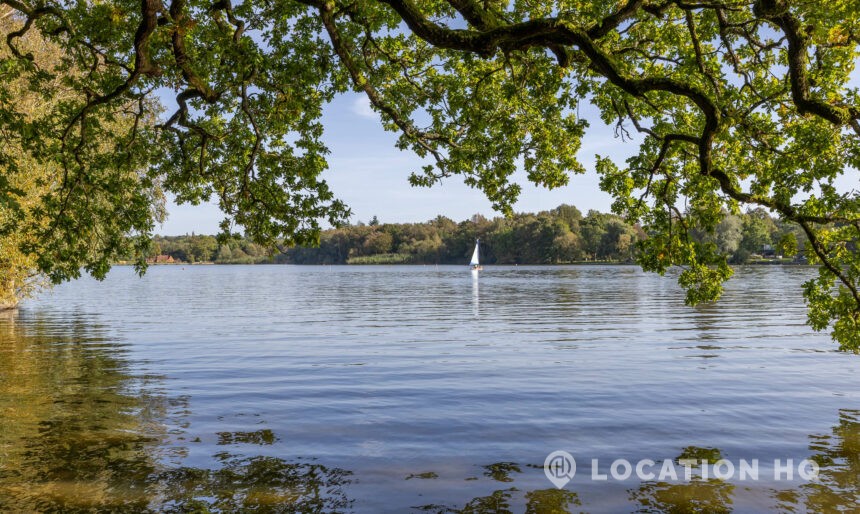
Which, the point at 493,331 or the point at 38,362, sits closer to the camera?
the point at 38,362

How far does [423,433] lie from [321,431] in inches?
74.3

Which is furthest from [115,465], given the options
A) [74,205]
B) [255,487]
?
[74,205]

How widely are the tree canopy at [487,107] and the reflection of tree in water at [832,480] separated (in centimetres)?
182

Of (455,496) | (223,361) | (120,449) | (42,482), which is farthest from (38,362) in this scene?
(455,496)

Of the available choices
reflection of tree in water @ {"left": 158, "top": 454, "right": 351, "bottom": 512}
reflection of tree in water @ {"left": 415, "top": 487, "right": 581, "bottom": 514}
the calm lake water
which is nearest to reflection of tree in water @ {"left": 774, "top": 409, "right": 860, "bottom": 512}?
the calm lake water

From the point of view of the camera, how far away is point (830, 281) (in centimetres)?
1052

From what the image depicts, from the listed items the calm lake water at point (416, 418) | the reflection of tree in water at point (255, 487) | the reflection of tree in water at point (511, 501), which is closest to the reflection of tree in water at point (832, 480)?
the calm lake water at point (416, 418)

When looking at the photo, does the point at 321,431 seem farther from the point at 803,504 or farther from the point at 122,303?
the point at 122,303

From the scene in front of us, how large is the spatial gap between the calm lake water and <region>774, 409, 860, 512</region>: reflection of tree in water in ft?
0.13

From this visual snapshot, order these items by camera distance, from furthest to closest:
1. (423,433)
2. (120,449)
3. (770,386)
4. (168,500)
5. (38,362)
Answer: (38,362), (770,386), (423,433), (120,449), (168,500)

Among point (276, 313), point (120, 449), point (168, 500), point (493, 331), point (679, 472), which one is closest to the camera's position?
point (168, 500)

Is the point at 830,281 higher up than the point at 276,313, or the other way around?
the point at 830,281

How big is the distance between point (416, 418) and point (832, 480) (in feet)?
22.9

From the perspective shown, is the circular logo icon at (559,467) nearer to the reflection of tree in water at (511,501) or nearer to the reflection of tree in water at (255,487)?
the reflection of tree in water at (511,501)
